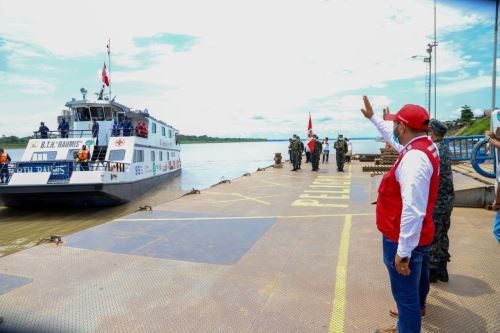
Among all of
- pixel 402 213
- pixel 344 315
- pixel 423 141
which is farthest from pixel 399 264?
pixel 344 315

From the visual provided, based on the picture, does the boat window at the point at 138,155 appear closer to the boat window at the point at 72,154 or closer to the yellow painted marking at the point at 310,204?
the boat window at the point at 72,154

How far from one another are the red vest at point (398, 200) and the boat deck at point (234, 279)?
107cm

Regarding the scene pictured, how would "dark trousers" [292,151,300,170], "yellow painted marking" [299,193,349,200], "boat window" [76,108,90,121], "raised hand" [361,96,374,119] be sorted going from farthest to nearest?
"boat window" [76,108,90,121], "dark trousers" [292,151,300,170], "yellow painted marking" [299,193,349,200], "raised hand" [361,96,374,119]

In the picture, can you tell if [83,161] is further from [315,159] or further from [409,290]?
[409,290]

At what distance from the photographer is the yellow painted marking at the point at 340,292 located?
293 cm

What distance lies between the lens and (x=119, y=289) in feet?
12.2

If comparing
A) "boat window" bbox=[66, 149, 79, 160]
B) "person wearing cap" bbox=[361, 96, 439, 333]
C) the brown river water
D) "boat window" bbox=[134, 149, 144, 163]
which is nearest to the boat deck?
"person wearing cap" bbox=[361, 96, 439, 333]

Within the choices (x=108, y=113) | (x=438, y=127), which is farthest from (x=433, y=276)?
(x=108, y=113)

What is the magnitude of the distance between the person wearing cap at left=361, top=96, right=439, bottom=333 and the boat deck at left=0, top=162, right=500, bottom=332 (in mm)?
704

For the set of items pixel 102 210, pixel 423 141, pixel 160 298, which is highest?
pixel 423 141

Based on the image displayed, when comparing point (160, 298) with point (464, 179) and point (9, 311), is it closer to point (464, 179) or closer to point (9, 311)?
point (9, 311)

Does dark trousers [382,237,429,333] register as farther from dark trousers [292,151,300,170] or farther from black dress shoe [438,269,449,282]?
dark trousers [292,151,300,170]

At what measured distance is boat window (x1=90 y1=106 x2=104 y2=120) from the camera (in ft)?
62.8

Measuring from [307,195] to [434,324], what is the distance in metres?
7.23
